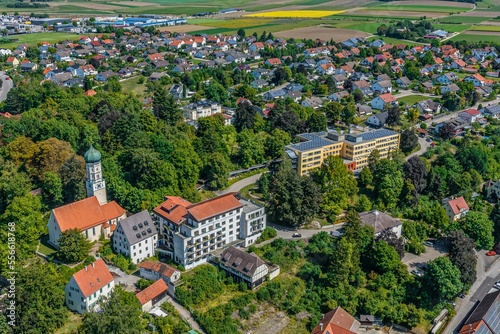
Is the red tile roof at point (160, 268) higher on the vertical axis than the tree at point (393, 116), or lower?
lower

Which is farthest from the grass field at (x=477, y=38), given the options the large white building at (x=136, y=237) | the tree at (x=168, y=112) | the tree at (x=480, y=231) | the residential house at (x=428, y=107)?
the large white building at (x=136, y=237)

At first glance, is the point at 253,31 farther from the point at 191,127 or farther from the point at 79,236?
the point at 79,236

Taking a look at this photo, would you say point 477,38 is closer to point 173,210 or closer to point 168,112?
point 168,112

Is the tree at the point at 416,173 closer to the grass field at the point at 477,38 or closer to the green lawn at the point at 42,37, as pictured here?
the grass field at the point at 477,38

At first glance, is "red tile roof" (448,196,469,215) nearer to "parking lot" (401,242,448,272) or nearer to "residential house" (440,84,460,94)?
"parking lot" (401,242,448,272)

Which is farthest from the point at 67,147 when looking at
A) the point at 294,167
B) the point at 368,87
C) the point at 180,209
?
the point at 368,87

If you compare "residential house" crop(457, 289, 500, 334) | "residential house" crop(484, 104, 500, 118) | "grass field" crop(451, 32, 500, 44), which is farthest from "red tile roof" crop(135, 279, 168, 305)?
"grass field" crop(451, 32, 500, 44)
